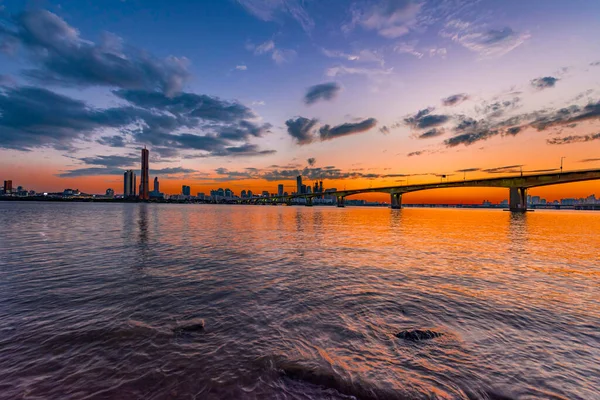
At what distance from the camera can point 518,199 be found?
10219 cm

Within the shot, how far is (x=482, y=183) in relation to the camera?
3878 inches

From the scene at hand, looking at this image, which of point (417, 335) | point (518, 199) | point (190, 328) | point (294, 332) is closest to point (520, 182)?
point (518, 199)

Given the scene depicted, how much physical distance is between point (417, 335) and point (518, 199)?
12455 cm

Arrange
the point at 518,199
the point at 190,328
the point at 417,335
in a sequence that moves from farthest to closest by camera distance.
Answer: the point at 518,199 < the point at 190,328 < the point at 417,335

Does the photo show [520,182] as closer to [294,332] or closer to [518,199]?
[518,199]

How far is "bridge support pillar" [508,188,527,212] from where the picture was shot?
3918 inches

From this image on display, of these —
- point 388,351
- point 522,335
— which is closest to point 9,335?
point 388,351

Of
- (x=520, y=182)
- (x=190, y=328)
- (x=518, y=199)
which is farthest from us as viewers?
(x=518, y=199)

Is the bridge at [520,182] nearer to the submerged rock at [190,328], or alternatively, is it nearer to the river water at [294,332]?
the river water at [294,332]

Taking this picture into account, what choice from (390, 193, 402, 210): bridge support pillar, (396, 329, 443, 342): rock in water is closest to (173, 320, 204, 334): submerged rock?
(396, 329, 443, 342): rock in water

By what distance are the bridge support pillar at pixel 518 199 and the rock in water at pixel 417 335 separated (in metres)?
119

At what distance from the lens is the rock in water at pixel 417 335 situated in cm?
752

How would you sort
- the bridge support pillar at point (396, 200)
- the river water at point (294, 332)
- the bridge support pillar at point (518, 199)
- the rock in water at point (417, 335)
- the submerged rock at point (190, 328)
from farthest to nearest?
the bridge support pillar at point (396, 200) < the bridge support pillar at point (518, 199) < the submerged rock at point (190, 328) < the rock in water at point (417, 335) < the river water at point (294, 332)

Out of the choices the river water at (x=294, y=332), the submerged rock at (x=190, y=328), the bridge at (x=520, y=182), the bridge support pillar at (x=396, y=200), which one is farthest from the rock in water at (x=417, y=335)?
the bridge support pillar at (x=396, y=200)
